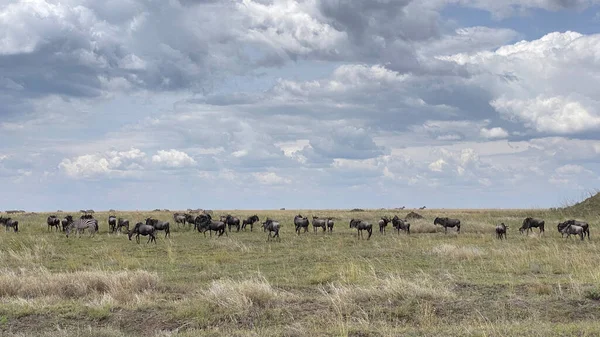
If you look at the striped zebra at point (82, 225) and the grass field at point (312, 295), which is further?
the striped zebra at point (82, 225)

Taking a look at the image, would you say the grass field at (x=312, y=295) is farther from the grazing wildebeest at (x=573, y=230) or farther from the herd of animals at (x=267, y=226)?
the herd of animals at (x=267, y=226)

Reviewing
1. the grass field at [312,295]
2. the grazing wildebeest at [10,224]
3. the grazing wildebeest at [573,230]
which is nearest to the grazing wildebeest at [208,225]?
the grass field at [312,295]

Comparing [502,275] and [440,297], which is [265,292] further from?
[502,275]

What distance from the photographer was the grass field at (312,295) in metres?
11.7

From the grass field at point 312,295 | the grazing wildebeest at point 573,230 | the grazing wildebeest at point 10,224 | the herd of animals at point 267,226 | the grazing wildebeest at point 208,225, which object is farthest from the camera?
the grazing wildebeest at point 10,224

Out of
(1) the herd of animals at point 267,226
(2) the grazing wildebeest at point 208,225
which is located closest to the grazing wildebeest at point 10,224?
(1) the herd of animals at point 267,226

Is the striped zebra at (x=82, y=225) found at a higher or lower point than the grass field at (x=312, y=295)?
higher

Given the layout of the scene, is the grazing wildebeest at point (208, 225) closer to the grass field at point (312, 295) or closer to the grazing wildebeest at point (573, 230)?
the grass field at point (312, 295)

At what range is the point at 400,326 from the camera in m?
11.7

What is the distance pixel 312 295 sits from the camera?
14875mm

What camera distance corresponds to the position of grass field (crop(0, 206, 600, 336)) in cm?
1168

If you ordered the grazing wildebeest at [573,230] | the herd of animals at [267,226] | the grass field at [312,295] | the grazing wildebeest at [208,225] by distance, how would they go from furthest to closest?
the grazing wildebeest at [208,225] → the herd of animals at [267,226] → the grazing wildebeest at [573,230] → the grass field at [312,295]

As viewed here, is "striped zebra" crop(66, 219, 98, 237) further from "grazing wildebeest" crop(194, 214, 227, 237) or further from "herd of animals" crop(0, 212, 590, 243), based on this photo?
"grazing wildebeest" crop(194, 214, 227, 237)

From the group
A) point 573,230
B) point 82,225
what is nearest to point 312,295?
point 573,230
